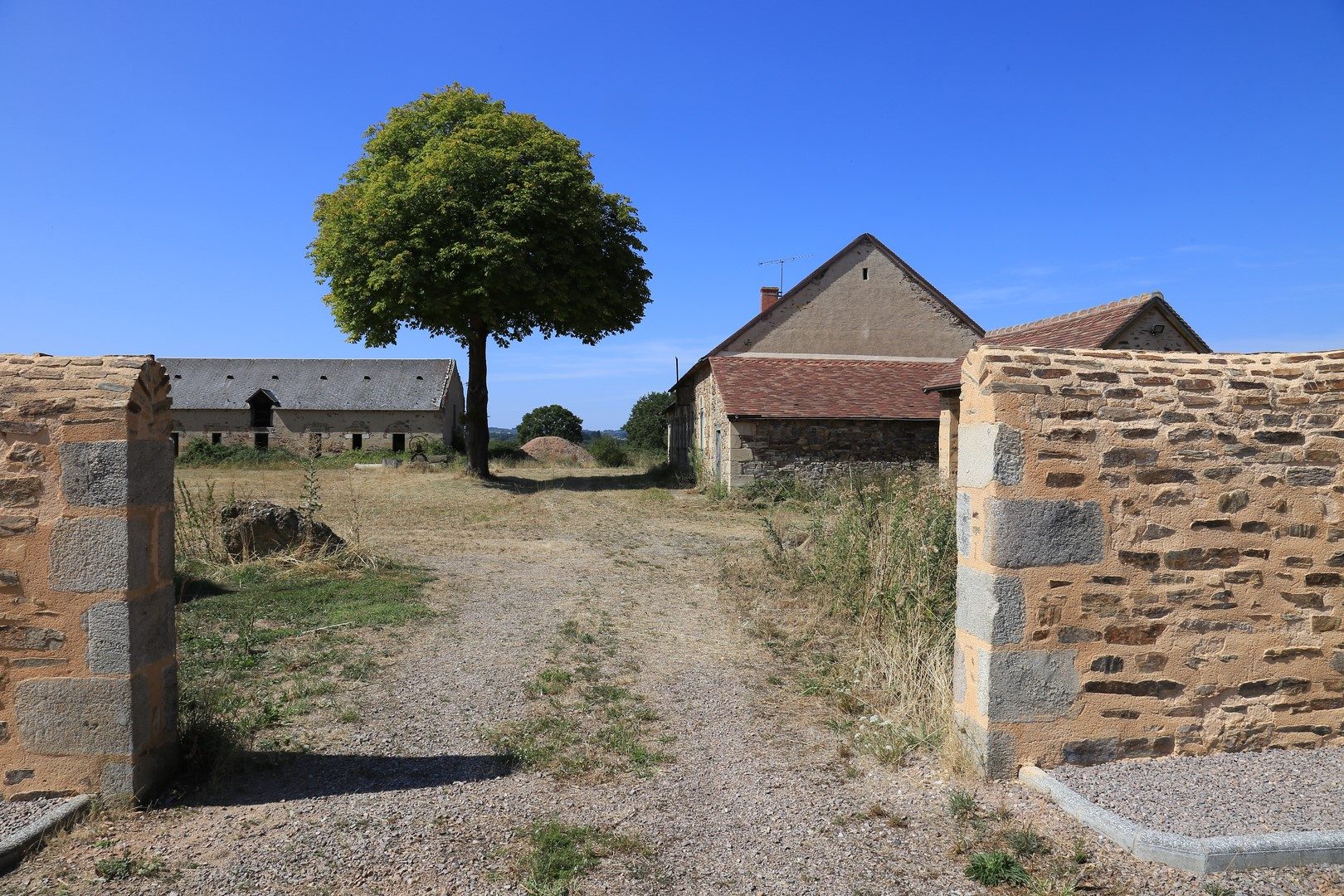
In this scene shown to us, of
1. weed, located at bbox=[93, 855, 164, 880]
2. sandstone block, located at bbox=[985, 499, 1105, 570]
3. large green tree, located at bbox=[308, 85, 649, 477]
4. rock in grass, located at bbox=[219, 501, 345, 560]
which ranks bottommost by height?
weed, located at bbox=[93, 855, 164, 880]

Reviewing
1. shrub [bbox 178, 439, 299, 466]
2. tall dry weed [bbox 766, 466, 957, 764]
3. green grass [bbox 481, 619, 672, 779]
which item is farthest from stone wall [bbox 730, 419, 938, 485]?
shrub [bbox 178, 439, 299, 466]

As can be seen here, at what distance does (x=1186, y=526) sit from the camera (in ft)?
15.2

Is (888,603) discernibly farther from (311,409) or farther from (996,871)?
(311,409)

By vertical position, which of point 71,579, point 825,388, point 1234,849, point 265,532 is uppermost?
point 825,388

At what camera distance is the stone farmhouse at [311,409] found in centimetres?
3888

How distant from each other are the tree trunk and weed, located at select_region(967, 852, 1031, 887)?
823 inches

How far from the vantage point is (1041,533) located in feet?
14.6

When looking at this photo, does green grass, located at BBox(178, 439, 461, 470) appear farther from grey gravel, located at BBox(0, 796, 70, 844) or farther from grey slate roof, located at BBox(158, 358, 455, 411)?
grey gravel, located at BBox(0, 796, 70, 844)

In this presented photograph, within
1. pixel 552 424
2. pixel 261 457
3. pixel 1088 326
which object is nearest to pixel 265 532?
pixel 1088 326

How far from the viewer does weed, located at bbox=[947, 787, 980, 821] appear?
420 cm

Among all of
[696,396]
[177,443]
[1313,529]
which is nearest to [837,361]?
[696,396]

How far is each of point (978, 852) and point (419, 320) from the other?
69.2 ft

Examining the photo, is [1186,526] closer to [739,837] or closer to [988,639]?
[988,639]

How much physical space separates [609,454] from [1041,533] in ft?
95.8
